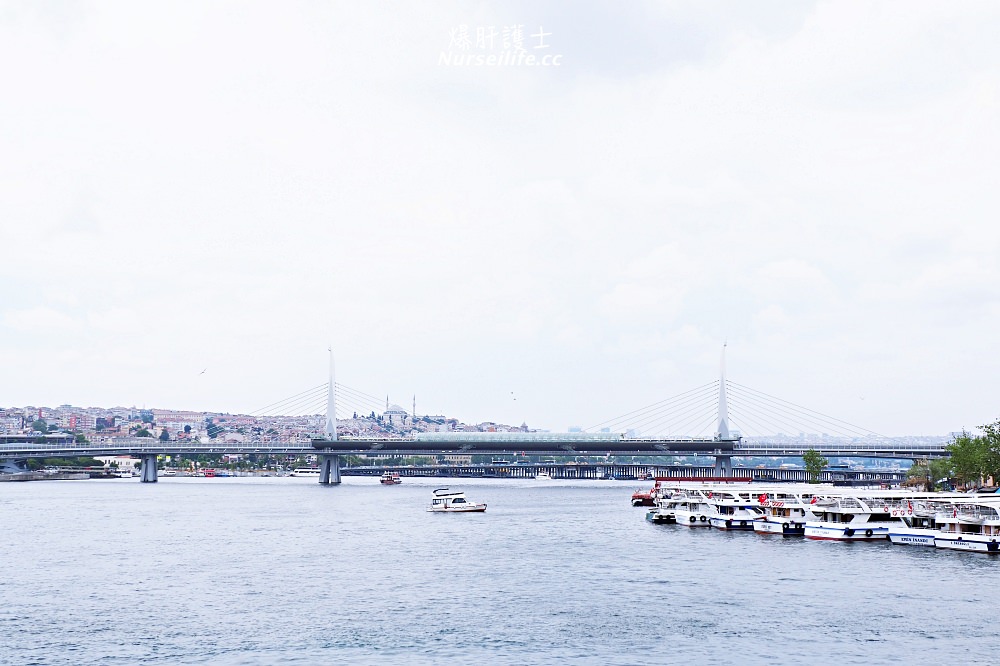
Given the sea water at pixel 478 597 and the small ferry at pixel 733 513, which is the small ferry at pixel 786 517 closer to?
the small ferry at pixel 733 513

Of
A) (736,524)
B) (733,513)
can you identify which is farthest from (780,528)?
(733,513)

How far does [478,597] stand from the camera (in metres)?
49.1

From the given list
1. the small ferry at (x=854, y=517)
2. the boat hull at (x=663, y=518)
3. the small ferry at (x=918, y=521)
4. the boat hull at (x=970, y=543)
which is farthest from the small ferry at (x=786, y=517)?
the boat hull at (x=970, y=543)

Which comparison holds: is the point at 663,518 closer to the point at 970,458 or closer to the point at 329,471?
the point at 970,458

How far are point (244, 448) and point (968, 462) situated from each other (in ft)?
402

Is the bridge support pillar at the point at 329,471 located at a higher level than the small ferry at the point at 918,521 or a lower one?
lower

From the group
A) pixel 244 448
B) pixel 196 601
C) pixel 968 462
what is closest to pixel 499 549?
pixel 196 601

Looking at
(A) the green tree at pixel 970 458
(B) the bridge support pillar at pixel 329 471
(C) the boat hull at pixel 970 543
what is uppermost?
(A) the green tree at pixel 970 458

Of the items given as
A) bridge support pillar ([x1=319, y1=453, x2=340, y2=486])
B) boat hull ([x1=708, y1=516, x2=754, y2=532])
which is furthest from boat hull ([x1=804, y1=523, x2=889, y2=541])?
bridge support pillar ([x1=319, y1=453, x2=340, y2=486])

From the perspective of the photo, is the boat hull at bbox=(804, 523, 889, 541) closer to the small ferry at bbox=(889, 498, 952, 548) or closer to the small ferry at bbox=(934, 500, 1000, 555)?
the small ferry at bbox=(889, 498, 952, 548)

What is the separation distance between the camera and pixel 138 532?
3211 inches

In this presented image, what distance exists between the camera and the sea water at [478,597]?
123 ft

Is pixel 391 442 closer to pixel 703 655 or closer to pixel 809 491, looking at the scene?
pixel 809 491

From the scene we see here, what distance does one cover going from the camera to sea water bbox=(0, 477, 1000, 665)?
37469 mm
